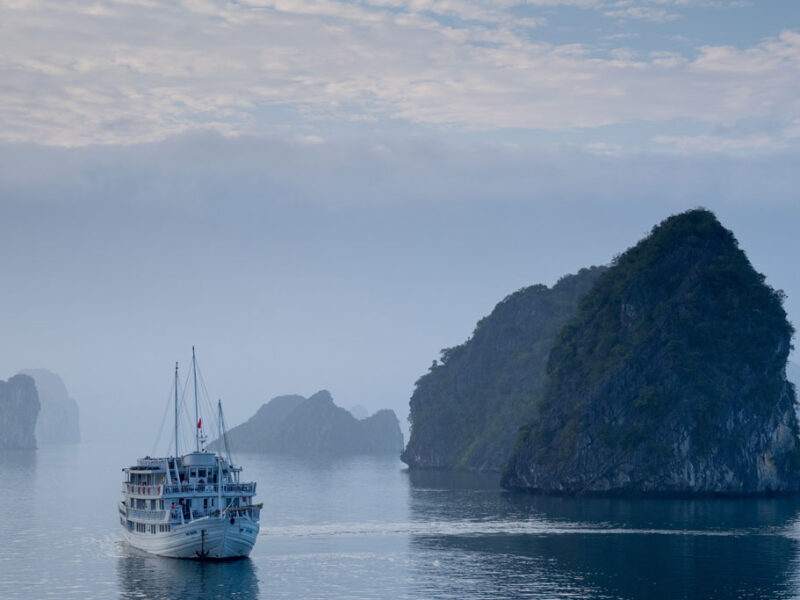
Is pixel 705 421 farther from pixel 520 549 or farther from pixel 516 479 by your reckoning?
pixel 520 549

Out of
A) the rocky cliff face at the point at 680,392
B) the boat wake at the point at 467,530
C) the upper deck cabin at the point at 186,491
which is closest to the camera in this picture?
the upper deck cabin at the point at 186,491

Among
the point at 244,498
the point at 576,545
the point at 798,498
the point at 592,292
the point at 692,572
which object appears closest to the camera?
the point at 692,572

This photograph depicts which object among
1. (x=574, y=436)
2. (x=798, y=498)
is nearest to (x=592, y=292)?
(x=574, y=436)

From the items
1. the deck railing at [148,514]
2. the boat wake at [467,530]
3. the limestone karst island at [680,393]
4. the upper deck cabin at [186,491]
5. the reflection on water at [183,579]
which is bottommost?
the reflection on water at [183,579]

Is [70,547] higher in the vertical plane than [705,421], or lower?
lower

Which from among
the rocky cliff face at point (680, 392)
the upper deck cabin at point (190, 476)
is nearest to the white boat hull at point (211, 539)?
the upper deck cabin at point (190, 476)

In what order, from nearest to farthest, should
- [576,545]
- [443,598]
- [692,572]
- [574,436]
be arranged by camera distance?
[443,598] → [692,572] → [576,545] → [574,436]

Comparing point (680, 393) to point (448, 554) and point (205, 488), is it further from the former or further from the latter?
point (205, 488)

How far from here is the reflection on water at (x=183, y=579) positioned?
8459 cm

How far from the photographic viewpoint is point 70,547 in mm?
111312

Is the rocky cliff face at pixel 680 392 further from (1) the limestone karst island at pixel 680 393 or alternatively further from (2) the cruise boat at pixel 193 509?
(2) the cruise boat at pixel 193 509

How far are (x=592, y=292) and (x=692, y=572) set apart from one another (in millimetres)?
103442

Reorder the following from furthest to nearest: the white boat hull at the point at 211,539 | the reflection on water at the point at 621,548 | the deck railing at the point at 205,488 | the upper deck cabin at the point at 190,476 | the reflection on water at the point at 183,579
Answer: the upper deck cabin at the point at 190,476 < the deck railing at the point at 205,488 < the white boat hull at the point at 211,539 < the reflection on water at the point at 621,548 < the reflection on water at the point at 183,579

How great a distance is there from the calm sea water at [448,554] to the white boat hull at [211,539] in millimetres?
1220
